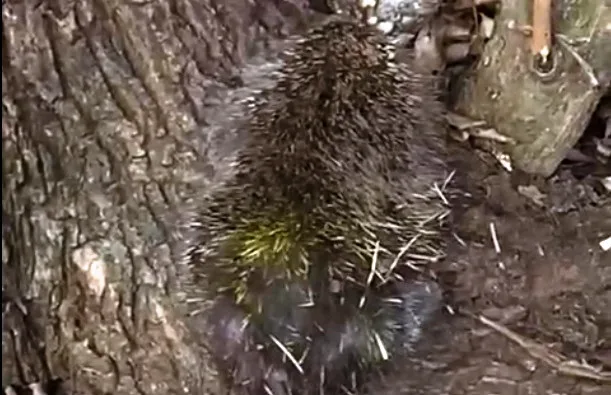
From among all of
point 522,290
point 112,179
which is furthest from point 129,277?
point 522,290

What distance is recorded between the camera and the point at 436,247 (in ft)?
4.17

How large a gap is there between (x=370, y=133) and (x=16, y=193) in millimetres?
386

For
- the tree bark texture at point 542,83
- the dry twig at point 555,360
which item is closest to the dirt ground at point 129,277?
the dry twig at point 555,360

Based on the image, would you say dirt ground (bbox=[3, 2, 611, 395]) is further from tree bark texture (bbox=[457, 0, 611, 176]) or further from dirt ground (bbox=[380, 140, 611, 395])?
tree bark texture (bbox=[457, 0, 611, 176])

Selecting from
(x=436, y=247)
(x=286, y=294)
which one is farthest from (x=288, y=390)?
(x=436, y=247)

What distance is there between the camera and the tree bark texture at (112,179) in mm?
1192

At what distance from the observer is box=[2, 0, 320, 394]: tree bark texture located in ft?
3.91

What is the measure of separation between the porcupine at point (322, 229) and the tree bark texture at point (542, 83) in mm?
129

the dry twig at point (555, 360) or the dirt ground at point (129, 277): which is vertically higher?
the dirt ground at point (129, 277)

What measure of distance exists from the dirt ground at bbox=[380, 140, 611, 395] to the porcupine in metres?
0.04

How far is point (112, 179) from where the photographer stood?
1.22 meters

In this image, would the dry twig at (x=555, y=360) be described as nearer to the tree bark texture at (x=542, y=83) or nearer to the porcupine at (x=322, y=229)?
the porcupine at (x=322, y=229)

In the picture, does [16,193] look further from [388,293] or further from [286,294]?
[388,293]

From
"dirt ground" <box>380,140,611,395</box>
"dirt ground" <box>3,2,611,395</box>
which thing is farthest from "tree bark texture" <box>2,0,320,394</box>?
"dirt ground" <box>380,140,611,395</box>
